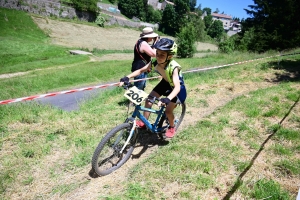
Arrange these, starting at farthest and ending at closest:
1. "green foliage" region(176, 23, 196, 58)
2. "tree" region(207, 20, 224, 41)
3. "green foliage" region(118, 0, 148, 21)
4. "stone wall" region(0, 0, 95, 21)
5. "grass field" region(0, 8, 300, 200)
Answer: "tree" region(207, 20, 224, 41)
"green foliage" region(118, 0, 148, 21)
"stone wall" region(0, 0, 95, 21)
"green foliage" region(176, 23, 196, 58)
"grass field" region(0, 8, 300, 200)

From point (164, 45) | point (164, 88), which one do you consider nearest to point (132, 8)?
point (164, 88)

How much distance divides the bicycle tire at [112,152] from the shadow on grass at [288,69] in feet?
29.1

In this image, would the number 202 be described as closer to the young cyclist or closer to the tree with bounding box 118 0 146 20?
the young cyclist

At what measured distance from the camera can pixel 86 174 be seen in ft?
12.9

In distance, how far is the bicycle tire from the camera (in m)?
3.60

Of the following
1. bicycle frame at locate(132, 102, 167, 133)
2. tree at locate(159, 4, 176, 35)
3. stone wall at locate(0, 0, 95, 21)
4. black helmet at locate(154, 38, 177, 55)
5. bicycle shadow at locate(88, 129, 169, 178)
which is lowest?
bicycle shadow at locate(88, 129, 169, 178)

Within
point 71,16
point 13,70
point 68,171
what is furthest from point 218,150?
point 71,16

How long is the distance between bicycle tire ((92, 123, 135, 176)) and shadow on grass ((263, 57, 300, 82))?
8884 mm

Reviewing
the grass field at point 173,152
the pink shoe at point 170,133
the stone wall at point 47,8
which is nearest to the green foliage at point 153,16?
the stone wall at point 47,8

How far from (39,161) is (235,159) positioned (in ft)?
13.0

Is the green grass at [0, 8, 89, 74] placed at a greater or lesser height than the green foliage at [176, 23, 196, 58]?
lesser

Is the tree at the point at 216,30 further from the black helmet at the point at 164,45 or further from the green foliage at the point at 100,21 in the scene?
the black helmet at the point at 164,45

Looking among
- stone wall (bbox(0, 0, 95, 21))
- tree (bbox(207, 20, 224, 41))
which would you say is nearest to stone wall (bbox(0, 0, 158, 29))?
stone wall (bbox(0, 0, 95, 21))

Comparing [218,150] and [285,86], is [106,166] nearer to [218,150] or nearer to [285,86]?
[218,150]
